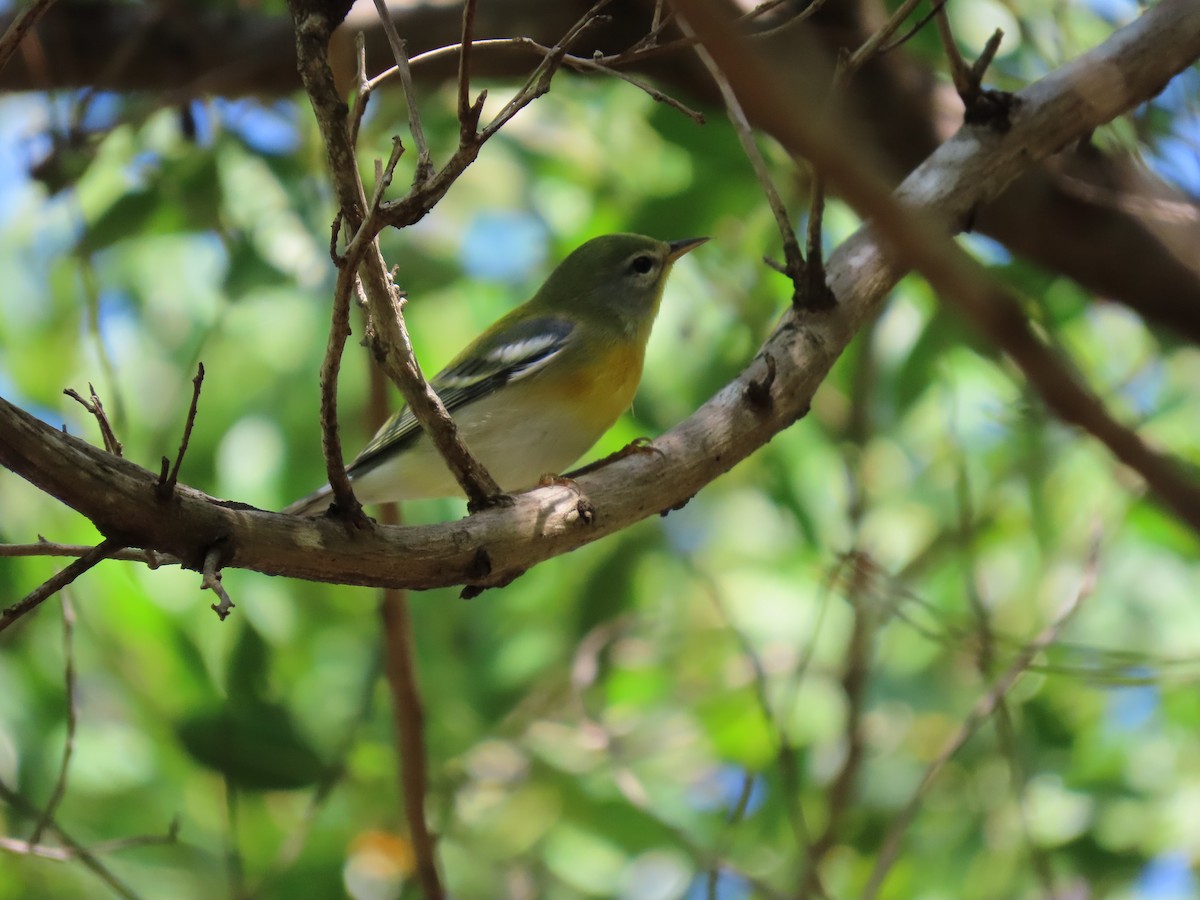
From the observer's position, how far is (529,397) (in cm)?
357

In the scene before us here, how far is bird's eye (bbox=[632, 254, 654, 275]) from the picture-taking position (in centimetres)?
409

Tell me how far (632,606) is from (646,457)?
1.80 metres

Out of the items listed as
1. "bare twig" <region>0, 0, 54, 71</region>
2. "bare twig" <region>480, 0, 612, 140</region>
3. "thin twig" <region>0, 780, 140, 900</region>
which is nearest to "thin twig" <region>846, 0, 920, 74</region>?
"bare twig" <region>480, 0, 612, 140</region>

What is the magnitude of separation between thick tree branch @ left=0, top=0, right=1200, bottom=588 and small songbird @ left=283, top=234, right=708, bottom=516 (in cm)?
116

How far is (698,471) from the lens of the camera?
88.0 inches

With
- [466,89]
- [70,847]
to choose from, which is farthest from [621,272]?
[466,89]

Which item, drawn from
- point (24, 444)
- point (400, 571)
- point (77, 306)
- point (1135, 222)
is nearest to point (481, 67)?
point (77, 306)

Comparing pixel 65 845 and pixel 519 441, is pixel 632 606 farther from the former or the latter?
pixel 65 845

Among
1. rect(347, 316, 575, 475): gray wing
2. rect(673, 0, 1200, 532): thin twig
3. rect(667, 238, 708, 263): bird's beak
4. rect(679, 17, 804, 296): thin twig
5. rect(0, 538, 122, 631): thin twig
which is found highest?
rect(667, 238, 708, 263): bird's beak

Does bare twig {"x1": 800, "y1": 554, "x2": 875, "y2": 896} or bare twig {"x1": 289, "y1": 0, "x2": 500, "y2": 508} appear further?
bare twig {"x1": 800, "y1": 554, "x2": 875, "y2": 896}

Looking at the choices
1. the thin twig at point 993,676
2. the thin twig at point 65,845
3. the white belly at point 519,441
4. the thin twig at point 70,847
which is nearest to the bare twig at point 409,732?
the white belly at point 519,441

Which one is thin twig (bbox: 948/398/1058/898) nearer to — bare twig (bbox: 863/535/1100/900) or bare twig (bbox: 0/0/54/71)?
bare twig (bbox: 863/535/1100/900)

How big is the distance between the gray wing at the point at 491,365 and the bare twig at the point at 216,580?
1888mm

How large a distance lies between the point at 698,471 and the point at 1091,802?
7.07ft
